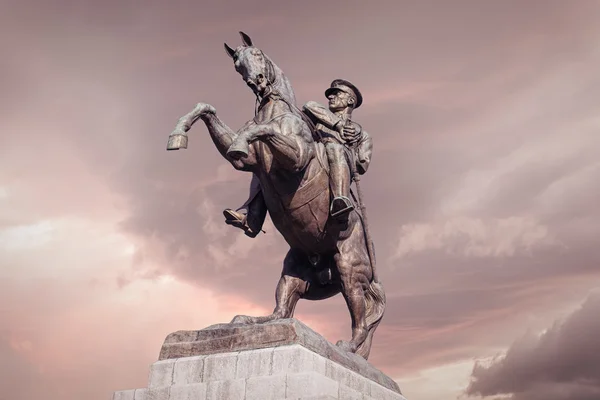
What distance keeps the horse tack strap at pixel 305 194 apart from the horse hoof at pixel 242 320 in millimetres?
A: 1899

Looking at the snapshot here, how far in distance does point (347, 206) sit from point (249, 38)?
3.32m

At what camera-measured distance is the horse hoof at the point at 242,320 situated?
1252 centimetres

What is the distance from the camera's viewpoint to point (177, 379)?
11.7 meters

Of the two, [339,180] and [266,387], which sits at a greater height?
[339,180]

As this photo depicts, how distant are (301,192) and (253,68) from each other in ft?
7.10

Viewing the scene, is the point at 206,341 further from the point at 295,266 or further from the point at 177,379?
the point at 295,266

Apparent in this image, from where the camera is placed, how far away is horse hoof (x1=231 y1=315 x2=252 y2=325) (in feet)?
41.1

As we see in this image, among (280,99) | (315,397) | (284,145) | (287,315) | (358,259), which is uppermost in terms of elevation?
(280,99)

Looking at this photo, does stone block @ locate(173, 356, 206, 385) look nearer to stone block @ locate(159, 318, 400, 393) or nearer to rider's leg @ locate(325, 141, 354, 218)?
stone block @ locate(159, 318, 400, 393)

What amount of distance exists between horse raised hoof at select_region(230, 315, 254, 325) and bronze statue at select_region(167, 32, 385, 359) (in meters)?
0.01

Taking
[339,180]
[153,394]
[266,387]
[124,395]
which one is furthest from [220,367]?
[339,180]

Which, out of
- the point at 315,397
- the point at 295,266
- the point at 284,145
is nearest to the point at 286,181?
the point at 284,145

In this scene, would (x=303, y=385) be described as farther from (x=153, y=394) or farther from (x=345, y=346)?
(x=345, y=346)

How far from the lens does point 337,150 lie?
A: 544 inches
